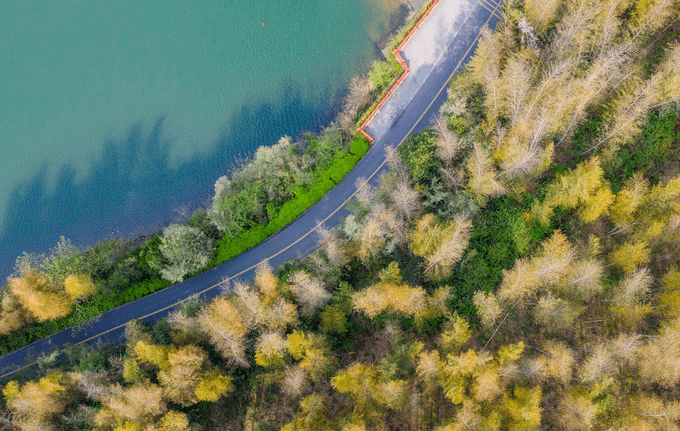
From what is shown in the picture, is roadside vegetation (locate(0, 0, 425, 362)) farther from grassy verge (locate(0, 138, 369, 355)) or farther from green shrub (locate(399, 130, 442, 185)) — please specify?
green shrub (locate(399, 130, 442, 185))

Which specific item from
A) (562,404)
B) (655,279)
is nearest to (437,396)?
(562,404)

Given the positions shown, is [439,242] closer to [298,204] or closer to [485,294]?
[485,294]

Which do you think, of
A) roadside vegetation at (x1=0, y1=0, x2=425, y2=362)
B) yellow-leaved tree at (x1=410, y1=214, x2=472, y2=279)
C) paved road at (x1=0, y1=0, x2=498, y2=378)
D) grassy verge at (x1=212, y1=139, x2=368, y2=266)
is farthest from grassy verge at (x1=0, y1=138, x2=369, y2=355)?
yellow-leaved tree at (x1=410, y1=214, x2=472, y2=279)

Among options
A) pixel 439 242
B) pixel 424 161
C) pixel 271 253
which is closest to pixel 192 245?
pixel 271 253

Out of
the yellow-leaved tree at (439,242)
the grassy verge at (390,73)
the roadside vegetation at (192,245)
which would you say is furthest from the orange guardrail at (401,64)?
the yellow-leaved tree at (439,242)

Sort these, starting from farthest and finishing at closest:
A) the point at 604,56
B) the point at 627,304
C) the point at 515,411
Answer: the point at 604,56, the point at 627,304, the point at 515,411

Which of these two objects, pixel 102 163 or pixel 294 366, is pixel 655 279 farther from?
pixel 102 163

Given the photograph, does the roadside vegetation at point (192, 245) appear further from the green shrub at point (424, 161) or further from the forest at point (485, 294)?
the green shrub at point (424, 161)

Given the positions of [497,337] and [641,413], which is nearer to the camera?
[641,413]
